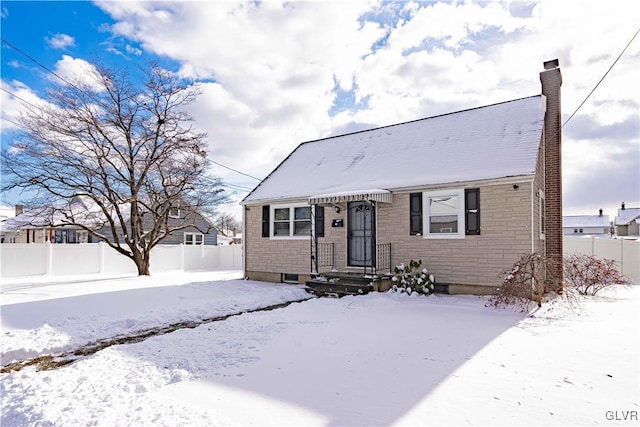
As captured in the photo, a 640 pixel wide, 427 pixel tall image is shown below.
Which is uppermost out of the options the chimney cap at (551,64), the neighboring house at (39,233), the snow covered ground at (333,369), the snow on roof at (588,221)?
the chimney cap at (551,64)

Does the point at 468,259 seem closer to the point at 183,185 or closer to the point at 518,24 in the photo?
the point at 518,24

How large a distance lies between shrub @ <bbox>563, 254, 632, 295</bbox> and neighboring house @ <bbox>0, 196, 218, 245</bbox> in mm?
14686

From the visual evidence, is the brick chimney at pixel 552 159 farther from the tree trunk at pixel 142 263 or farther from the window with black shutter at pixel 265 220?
the tree trunk at pixel 142 263

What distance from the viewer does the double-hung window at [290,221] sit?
12.1 metres

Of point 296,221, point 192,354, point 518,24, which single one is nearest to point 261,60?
point 296,221

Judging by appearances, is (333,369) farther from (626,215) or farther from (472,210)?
(626,215)

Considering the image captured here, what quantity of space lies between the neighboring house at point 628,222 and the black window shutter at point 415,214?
143 feet

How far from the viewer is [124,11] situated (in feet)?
30.2

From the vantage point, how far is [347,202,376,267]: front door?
10.7 m

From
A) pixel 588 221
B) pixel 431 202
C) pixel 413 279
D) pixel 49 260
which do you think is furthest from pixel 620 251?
pixel 588 221

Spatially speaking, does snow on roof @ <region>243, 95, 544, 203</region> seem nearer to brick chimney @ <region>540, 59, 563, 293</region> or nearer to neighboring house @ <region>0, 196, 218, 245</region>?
brick chimney @ <region>540, 59, 563, 293</region>

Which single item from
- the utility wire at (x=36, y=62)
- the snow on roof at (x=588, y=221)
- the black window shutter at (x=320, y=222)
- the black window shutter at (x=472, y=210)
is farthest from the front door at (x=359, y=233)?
the snow on roof at (x=588, y=221)

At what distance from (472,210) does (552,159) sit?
11.3 ft

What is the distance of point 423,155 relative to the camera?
434 inches
